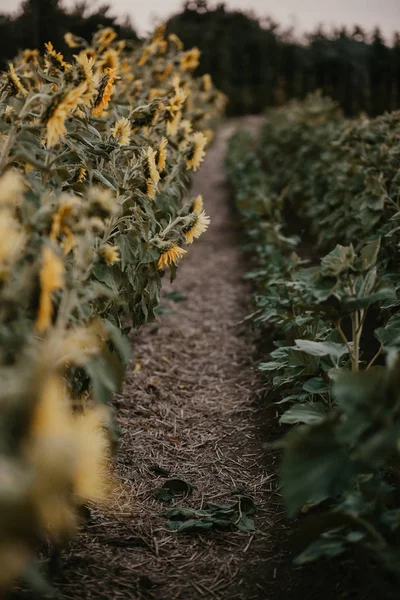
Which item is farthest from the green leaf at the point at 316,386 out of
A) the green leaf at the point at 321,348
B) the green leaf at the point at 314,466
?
the green leaf at the point at 314,466

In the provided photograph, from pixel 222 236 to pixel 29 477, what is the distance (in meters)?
5.92

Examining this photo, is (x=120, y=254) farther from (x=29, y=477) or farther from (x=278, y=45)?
(x=278, y=45)

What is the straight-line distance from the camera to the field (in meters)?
1.26

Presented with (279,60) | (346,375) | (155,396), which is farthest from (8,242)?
(279,60)

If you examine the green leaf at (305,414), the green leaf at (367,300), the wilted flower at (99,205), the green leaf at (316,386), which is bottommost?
the green leaf at (316,386)

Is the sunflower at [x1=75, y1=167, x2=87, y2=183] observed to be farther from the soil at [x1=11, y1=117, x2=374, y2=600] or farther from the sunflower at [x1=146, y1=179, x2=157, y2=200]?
the soil at [x1=11, y1=117, x2=374, y2=600]

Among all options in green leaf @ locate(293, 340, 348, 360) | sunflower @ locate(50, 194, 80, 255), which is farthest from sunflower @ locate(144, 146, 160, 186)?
green leaf @ locate(293, 340, 348, 360)

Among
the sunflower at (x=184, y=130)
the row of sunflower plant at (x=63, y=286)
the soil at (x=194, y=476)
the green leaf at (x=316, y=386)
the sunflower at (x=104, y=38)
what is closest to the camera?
the row of sunflower plant at (x=63, y=286)

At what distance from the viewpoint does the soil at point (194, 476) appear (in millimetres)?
1782

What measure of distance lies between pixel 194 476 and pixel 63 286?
4.41 ft

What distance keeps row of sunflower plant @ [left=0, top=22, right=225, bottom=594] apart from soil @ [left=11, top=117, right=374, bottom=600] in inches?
5.7

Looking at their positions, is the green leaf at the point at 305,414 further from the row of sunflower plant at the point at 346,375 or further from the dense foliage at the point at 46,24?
the dense foliage at the point at 46,24

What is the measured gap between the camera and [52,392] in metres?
1.03

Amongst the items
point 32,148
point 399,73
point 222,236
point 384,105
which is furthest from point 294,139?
point 399,73
